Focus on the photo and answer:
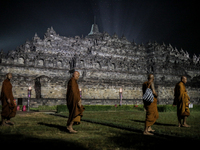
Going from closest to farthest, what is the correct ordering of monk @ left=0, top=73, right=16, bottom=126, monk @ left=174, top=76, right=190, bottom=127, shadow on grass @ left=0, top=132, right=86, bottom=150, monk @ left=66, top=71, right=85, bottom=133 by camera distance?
shadow on grass @ left=0, top=132, right=86, bottom=150 < monk @ left=66, top=71, right=85, bottom=133 < monk @ left=0, top=73, right=16, bottom=126 < monk @ left=174, top=76, right=190, bottom=127

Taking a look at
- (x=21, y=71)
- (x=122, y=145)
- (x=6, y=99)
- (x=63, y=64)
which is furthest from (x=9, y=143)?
(x=63, y=64)

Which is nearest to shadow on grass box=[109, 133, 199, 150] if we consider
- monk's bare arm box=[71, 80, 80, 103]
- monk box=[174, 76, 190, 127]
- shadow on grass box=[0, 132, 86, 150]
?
shadow on grass box=[0, 132, 86, 150]

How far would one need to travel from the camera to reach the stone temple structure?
3369cm

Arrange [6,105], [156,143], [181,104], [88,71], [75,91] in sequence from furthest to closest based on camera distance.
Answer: [88,71], [181,104], [6,105], [75,91], [156,143]

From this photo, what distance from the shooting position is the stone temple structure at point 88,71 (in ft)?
111

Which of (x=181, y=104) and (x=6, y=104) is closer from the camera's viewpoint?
(x=6, y=104)

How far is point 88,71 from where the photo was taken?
4362cm

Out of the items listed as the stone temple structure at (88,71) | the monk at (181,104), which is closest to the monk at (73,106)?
the monk at (181,104)

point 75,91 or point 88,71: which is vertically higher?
point 88,71

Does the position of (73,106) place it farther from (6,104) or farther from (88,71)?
(88,71)

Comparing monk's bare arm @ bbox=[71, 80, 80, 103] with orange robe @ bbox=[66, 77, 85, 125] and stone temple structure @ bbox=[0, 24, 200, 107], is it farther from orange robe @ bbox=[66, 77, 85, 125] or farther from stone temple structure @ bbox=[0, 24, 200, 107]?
stone temple structure @ bbox=[0, 24, 200, 107]

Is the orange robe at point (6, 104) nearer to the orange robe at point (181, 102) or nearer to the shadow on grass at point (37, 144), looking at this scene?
the shadow on grass at point (37, 144)

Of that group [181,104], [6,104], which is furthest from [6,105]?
[181,104]

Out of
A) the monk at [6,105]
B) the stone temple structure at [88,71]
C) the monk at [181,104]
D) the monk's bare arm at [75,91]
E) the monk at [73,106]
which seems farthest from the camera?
the stone temple structure at [88,71]
